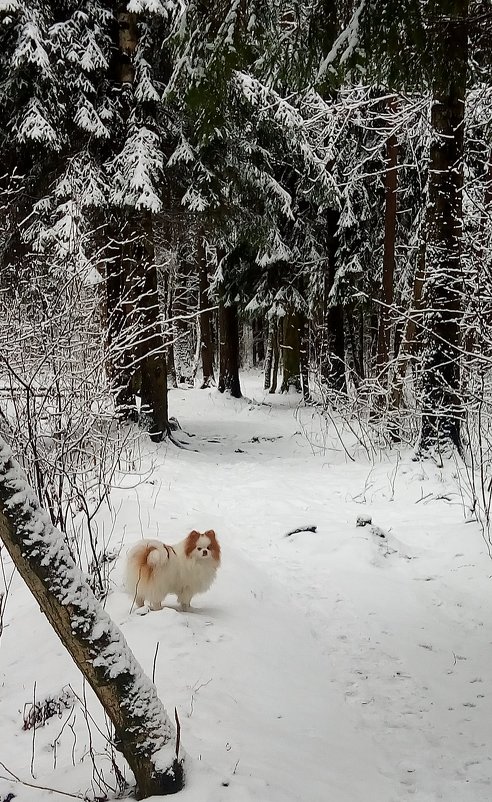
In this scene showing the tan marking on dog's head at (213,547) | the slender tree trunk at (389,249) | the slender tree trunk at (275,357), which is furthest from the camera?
the slender tree trunk at (275,357)

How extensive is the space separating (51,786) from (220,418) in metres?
14.2

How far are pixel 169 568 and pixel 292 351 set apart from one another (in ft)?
54.6

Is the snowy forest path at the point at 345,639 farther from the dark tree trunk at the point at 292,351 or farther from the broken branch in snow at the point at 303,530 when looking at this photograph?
the dark tree trunk at the point at 292,351

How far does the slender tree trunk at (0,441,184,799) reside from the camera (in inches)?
95.4

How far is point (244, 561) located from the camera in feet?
19.3

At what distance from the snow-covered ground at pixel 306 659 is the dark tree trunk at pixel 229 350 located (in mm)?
12333

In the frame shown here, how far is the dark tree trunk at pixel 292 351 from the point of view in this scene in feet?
66.2

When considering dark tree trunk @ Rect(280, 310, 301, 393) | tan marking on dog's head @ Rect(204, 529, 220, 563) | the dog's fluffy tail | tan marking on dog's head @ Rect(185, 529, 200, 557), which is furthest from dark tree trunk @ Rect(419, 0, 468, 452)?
dark tree trunk @ Rect(280, 310, 301, 393)

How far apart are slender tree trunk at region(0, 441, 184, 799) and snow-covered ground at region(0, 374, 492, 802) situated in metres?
0.31

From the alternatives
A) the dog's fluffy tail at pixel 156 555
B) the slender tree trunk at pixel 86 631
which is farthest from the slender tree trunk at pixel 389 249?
the slender tree trunk at pixel 86 631

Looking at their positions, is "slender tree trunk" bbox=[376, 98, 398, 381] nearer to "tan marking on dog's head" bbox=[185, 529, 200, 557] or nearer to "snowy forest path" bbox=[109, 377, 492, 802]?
"snowy forest path" bbox=[109, 377, 492, 802]

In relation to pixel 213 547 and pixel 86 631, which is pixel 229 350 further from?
pixel 86 631

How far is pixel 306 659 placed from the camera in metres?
4.30

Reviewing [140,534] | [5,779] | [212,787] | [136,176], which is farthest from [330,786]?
[136,176]
